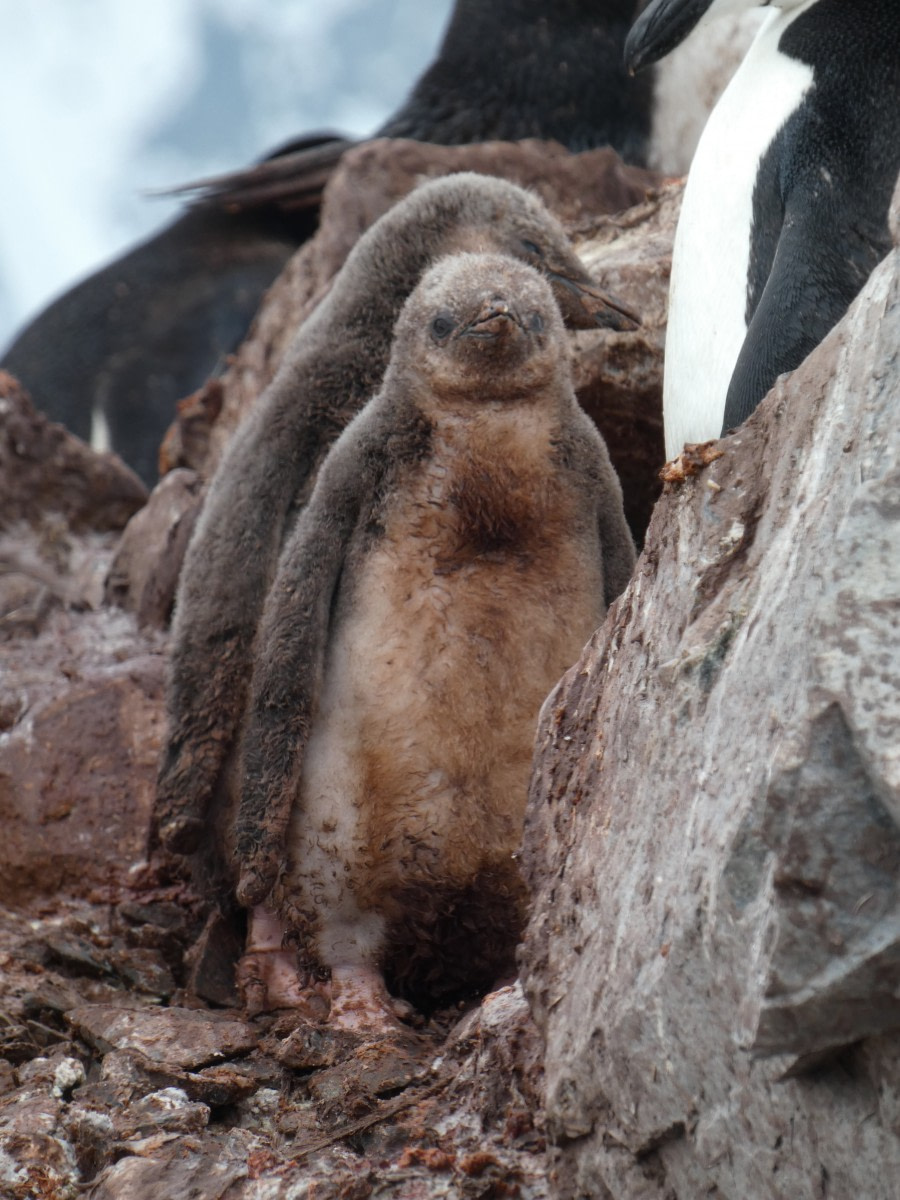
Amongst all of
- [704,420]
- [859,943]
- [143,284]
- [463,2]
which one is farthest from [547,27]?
[859,943]

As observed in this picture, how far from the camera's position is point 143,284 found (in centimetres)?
859

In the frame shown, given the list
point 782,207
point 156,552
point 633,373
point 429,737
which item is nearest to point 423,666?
point 429,737

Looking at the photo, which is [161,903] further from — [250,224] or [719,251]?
[250,224]

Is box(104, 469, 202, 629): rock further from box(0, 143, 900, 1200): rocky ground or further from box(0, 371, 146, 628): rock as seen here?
box(0, 143, 900, 1200): rocky ground

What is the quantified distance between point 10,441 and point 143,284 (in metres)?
3.65

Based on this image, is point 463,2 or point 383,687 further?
point 463,2

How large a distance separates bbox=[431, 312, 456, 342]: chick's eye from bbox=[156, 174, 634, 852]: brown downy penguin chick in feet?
1.86

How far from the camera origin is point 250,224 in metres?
8.05

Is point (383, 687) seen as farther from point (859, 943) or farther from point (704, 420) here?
point (859, 943)

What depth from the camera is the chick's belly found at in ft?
9.20

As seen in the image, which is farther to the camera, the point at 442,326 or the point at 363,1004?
the point at 442,326

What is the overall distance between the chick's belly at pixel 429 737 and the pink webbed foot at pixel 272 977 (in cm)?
12

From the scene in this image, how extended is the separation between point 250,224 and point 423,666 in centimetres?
569

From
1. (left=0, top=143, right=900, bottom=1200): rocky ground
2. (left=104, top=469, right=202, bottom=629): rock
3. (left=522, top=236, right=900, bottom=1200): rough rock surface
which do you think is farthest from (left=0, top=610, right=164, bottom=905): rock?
(left=522, top=236, right=900, bottom=1200): rough rock surface
